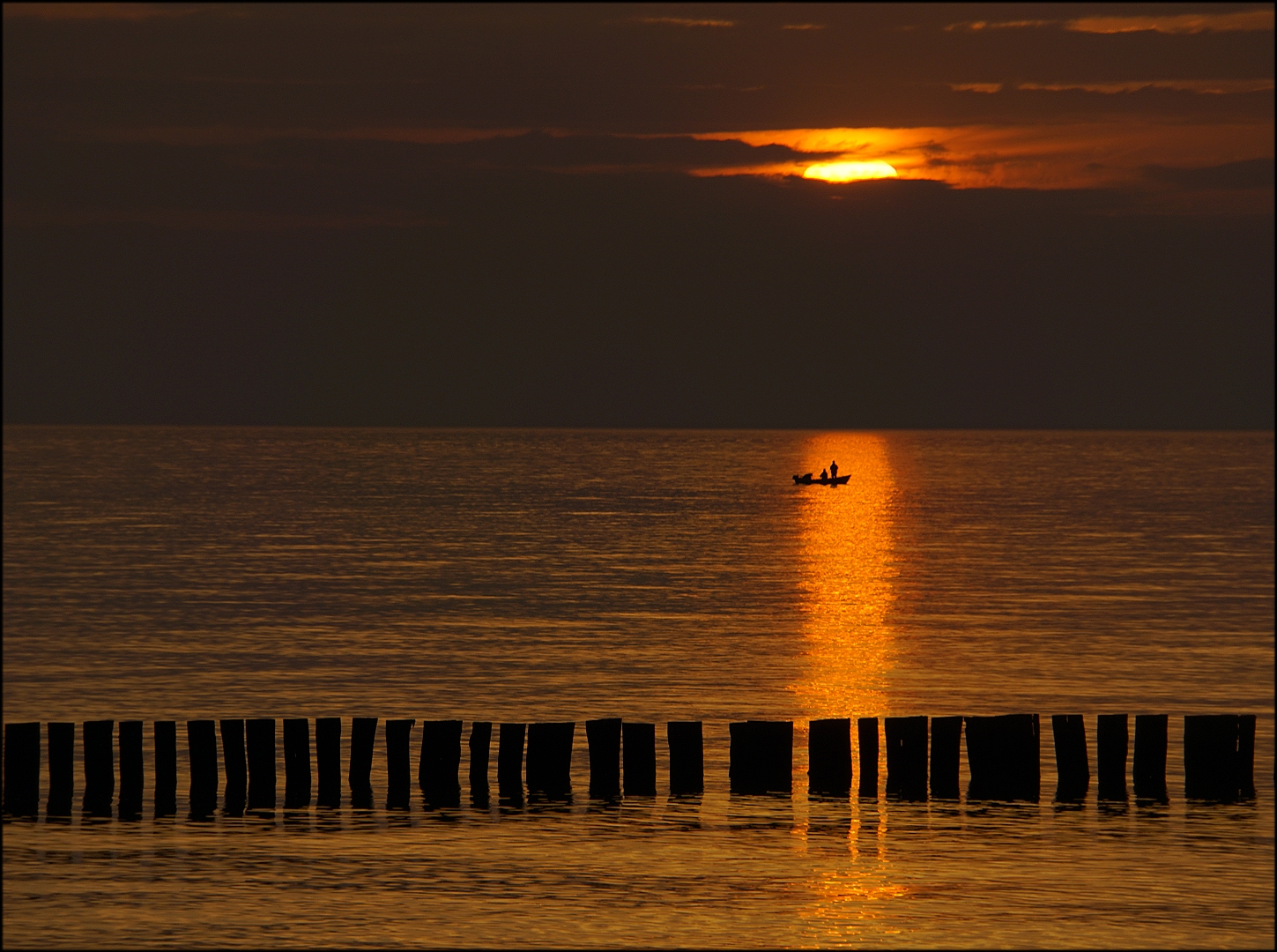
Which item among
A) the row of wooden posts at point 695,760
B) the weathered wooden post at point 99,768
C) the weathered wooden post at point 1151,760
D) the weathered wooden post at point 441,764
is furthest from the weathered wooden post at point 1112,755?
the weathered wooden post at point 99,768

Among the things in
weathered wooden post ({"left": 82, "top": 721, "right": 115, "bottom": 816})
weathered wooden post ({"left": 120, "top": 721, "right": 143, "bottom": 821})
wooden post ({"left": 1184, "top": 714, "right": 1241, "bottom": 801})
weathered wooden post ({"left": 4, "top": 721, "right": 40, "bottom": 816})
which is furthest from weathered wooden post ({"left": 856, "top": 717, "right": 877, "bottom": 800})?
weathered wooden post ({"left": 4, "top": 721, "right": 40, "bottom": 816})

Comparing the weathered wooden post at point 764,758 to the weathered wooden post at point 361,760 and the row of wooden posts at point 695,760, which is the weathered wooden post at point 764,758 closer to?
the row of wooden posts at point 695,760

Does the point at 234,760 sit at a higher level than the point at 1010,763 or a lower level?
higher

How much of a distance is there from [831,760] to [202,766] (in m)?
9.87

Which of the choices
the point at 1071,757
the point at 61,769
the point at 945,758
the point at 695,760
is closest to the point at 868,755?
the point at 945,758

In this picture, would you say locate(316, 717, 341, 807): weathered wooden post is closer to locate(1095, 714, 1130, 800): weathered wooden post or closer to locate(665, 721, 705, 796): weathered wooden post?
locate(665, 721, 705, 796): weathered wooden post

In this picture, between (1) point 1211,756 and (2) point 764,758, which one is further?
(1) point 1211,756

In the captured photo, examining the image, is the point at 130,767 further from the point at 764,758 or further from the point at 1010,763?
the point at 1010,763

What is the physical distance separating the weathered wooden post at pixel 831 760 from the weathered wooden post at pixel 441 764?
18.5 ft

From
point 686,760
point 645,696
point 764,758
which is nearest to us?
point 686,760

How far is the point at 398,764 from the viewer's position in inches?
1016

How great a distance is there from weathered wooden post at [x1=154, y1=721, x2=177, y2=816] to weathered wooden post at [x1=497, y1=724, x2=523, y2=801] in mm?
5004

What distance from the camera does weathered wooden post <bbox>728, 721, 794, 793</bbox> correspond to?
26.1 m

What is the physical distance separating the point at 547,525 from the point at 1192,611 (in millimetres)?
53782
